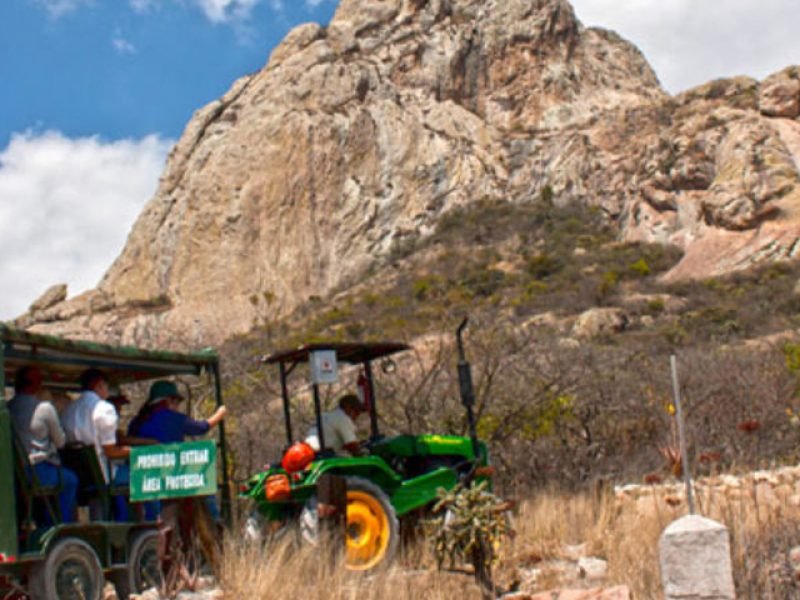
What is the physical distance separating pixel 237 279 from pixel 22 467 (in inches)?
1851

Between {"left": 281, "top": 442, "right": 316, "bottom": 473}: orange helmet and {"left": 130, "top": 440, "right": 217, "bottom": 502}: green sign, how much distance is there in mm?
1590

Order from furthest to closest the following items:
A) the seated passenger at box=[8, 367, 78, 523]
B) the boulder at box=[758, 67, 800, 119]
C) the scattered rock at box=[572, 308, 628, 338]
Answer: the boulder at box=[758, 67, 800, 119]
the scattered rock at box=[572, 308, 628, 338]
the seated passenger at box=[8, 367, 78, 523]

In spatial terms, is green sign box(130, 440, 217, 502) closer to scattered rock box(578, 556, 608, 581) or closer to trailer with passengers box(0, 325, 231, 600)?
trailer with passengers box(0, 325, 231, 600)

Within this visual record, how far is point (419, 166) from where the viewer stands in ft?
181

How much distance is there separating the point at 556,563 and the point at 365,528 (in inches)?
62.2

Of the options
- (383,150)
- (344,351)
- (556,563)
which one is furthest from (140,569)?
(383,150)

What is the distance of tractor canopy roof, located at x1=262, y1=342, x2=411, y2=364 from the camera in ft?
31.6

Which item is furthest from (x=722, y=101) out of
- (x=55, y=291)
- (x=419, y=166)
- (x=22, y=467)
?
(x=22, y=467)

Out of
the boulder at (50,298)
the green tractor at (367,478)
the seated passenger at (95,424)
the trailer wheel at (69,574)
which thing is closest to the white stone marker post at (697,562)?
the green tractor at (367,478)

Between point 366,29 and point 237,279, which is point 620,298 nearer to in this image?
point 237,279

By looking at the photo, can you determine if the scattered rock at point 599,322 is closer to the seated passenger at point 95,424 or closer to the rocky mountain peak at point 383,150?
the rocky mountain peak at point 383,150

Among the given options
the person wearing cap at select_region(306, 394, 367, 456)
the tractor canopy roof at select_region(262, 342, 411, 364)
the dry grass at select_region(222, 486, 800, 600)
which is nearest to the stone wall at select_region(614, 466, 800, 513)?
the dry grass at select_region(222, 486, 800, 600)

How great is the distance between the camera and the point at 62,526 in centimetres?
714

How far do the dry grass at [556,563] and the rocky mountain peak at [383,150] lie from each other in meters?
34.8
